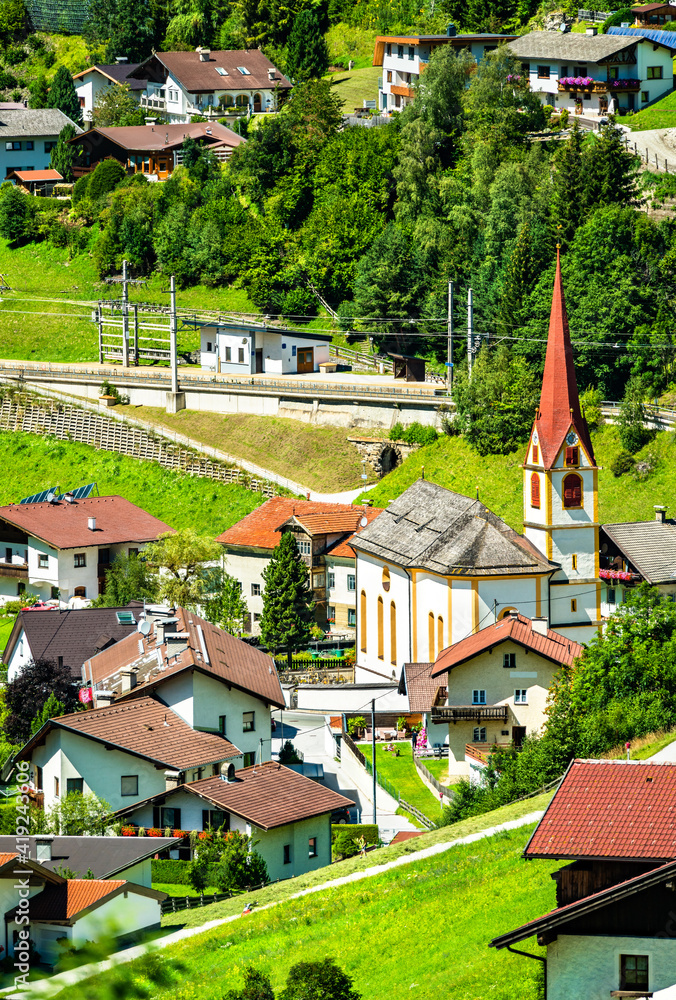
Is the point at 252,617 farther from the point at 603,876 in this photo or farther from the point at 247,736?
the point at 603,876

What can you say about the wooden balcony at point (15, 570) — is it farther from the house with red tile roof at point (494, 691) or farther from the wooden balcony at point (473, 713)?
the wooden balcony at point (473, 713)

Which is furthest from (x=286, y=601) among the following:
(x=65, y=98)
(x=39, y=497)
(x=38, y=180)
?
(x=65, y=98)

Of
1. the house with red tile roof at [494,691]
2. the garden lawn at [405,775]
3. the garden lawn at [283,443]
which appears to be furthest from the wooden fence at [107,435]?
the house with red tile roof at [494,691]

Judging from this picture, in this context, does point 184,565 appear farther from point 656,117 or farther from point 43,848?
point 656,117

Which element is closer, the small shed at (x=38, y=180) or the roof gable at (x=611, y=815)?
the roof gable at (x=611, y=815)

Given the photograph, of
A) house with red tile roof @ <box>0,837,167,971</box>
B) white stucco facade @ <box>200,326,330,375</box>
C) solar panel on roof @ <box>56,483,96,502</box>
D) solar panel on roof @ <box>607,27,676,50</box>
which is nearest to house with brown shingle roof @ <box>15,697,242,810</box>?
house with red tile roof @ <box>0,837,167,971</box>

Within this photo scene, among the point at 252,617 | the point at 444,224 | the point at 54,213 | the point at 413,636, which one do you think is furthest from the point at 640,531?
the point at 54,213
